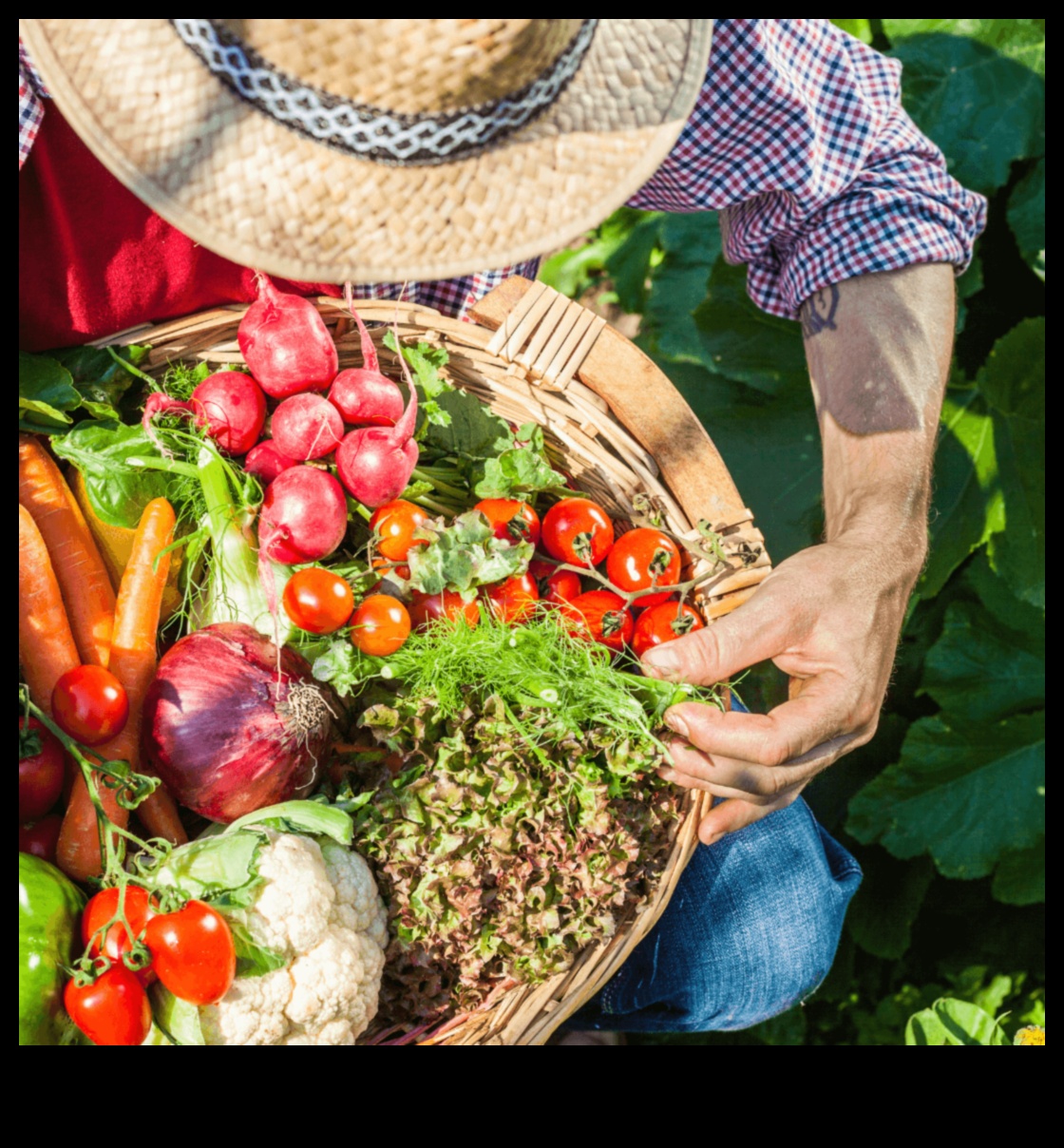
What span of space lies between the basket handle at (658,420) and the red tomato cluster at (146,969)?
39.8 inches

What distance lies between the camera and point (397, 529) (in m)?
1.53

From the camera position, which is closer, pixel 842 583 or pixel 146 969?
pixel 146 969

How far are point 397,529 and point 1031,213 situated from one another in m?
1.93

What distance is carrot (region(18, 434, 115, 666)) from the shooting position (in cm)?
143

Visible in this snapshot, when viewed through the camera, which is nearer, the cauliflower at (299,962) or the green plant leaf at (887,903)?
the cauliflower at (299,962)

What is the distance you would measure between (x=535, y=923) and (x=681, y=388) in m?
1.64

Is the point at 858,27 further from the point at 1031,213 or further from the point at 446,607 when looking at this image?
the point at 446,607

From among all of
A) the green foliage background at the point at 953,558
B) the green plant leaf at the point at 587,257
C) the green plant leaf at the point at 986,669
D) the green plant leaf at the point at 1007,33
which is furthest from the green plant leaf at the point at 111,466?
the green plant leaf at the point at 1007,33

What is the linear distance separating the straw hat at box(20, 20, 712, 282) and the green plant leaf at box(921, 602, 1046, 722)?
1.91 m

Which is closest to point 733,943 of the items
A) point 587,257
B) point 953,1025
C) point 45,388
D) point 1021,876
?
point 953,1025

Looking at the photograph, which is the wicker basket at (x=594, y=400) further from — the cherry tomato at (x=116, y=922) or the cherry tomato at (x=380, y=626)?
the cherry tomato at (x=116, y=922)

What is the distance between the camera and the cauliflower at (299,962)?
1.30 metres

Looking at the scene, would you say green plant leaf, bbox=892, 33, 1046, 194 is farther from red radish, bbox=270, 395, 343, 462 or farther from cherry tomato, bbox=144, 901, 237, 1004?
cherry tomato, bbox=144, 901, 237, 1004

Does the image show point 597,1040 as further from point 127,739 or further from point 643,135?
point 643,135
